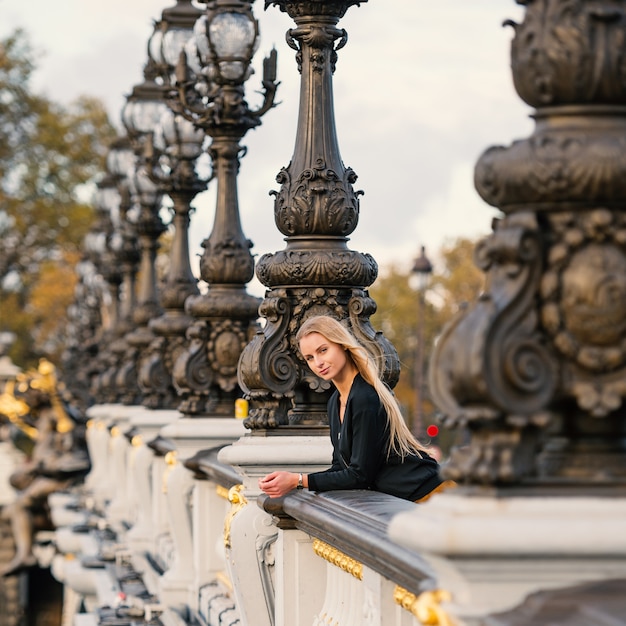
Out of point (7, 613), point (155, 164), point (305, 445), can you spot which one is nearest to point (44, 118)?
point (7, 613)

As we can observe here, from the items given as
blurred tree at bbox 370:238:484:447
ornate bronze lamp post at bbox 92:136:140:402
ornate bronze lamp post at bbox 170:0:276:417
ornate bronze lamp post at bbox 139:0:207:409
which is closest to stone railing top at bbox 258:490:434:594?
ornate bronze lamp post at bbox 170:0:276:417

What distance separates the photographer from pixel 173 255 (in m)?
17.5

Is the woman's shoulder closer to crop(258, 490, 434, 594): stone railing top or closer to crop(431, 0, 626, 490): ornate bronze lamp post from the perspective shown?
crop(258, 490, 434, 594): stone railing top

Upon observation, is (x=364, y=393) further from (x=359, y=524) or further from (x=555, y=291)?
(x=555, y=291)

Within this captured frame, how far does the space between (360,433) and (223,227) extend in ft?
18.9

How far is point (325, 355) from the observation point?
8164 mm

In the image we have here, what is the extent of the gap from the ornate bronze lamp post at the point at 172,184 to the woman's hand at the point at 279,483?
769cm

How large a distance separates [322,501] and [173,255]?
991 cm

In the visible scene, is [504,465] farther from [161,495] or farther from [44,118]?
[44,118]

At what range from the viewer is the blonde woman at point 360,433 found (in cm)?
792

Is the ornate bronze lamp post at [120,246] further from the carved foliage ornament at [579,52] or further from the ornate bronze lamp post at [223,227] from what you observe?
the carved foliage ornament at [579,52]

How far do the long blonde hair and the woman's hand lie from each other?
54cm

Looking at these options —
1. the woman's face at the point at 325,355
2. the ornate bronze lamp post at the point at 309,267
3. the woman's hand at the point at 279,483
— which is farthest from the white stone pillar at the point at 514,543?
the ornate bronze lamp post at the point at 309,267

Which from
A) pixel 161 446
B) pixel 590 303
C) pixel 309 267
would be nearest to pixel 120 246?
pixel 161 446
